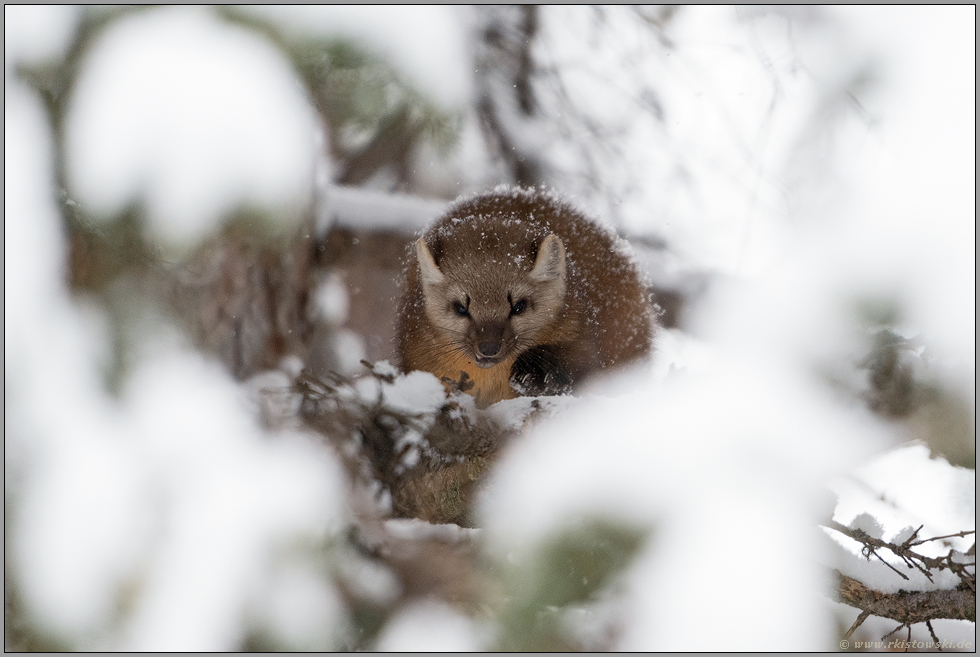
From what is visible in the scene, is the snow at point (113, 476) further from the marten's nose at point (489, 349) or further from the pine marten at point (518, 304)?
the marten's nose at point (489, 349)

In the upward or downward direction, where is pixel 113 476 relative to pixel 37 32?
downward

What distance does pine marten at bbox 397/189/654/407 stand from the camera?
2.19 metres

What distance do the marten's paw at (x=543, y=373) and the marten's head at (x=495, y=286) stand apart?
4 centimetres

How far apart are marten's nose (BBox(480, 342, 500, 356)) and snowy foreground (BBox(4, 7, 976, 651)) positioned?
17 cm

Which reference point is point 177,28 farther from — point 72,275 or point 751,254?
point 751,254

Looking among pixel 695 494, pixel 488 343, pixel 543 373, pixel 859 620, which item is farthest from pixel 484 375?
pixel 859 620

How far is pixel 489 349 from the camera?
2049 millimetres

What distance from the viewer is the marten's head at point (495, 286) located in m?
2.17

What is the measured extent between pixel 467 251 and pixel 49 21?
5.86 feet

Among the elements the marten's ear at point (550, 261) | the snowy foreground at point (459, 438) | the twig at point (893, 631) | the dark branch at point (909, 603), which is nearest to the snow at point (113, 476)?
the snowy foreground at point (459, 438)

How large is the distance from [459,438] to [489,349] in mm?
275

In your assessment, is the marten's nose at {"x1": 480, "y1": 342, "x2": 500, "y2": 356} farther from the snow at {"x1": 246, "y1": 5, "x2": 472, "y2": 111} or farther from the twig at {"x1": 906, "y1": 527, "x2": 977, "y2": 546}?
the snow at {"x1": 246, "y1": 5, "x2": 472, "y2": 111}

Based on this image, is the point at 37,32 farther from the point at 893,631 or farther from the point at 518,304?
the point at 893,631

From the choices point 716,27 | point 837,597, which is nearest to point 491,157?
point 716,27
